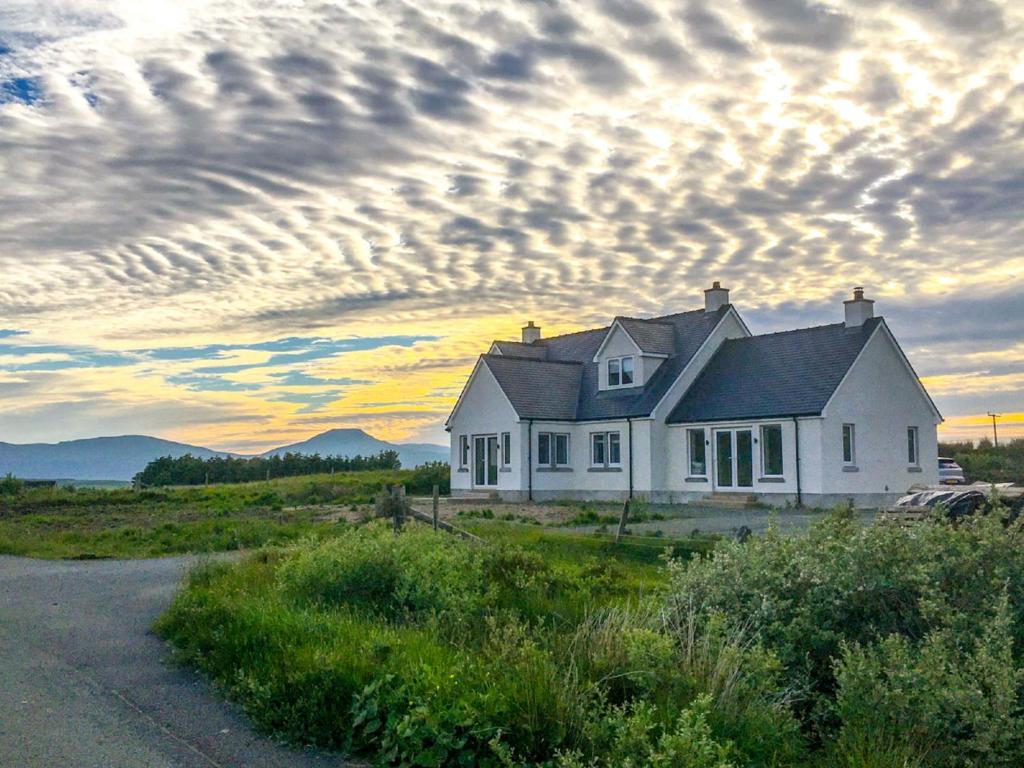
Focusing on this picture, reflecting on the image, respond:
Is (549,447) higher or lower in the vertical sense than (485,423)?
lower

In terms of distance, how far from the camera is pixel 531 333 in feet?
159

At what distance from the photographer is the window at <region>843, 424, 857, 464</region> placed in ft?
101

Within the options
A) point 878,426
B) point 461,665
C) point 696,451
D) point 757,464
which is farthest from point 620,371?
point 461,665

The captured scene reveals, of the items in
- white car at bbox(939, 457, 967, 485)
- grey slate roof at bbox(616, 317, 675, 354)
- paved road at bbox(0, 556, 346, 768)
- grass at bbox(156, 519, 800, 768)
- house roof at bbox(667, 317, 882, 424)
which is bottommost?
paved road at bbox(0, 556, 346, 768)

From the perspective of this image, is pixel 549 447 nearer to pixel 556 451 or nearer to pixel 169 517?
pixel 556 451

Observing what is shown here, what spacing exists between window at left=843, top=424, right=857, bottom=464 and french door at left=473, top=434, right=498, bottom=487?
44.3ft

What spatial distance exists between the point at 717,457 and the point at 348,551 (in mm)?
24086

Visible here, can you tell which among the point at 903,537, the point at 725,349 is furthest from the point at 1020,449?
the point at 903,537

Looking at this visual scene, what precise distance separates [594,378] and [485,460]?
5550 millimetres

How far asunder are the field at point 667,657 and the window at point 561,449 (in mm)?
26860

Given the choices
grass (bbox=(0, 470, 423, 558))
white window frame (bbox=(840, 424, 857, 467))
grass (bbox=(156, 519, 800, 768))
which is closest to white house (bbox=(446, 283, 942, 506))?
white window frame (bbox=(840, 424, 857, 467))

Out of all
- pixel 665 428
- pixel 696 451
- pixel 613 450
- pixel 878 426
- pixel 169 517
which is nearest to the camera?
pixel 169 517

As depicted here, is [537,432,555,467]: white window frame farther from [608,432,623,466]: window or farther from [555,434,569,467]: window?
[608,432,623,466]: window

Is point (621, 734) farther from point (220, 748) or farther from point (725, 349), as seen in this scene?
point (725, 349)
